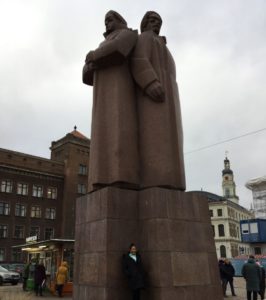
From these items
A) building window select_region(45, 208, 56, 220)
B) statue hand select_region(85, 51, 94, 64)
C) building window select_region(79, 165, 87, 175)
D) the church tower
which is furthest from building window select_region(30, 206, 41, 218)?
the church tower

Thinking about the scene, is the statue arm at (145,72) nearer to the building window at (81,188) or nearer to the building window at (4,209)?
the building window at (4,209)

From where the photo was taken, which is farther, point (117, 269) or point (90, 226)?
point (90, 226)

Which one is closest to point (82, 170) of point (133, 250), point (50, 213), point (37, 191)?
point (37, 191)

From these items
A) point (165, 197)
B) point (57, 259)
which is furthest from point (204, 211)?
point (57, 259)

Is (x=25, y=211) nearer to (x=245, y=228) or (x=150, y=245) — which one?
(x=245, y=228)

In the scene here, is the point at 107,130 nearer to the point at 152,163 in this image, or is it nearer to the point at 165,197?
the point at 152,163

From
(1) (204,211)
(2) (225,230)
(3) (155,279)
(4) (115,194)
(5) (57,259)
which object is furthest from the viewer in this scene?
(2) (225,230)

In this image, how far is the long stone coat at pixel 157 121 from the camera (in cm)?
741

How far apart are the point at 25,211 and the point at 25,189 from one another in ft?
10.6

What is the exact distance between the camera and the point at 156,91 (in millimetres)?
7750

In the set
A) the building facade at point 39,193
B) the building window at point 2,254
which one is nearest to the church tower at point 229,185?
the building facade at point 39,193

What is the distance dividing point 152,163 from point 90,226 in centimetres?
164

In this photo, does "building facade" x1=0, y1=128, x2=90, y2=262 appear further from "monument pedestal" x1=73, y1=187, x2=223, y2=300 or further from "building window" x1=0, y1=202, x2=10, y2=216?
"monument pedestal" x1=73, y1=187, x2=223, y2=300

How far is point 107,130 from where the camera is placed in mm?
7711
